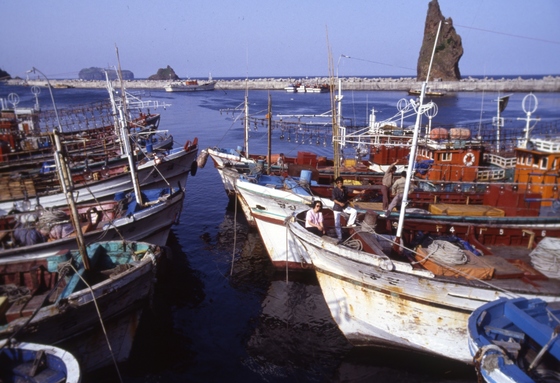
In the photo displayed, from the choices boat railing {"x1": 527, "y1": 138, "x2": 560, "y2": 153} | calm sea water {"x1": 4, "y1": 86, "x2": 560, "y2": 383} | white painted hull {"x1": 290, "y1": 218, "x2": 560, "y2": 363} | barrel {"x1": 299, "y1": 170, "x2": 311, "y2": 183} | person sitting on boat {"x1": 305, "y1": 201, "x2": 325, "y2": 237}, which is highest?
boat railing {"x1": 527, "y1": 138, "x2": 560, "y2": 153}

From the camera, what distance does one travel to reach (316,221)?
40.2ft

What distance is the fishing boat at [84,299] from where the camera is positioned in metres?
9.04

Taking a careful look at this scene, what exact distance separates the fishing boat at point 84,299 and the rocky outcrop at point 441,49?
124695mm

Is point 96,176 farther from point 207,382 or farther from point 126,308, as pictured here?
point 207,382

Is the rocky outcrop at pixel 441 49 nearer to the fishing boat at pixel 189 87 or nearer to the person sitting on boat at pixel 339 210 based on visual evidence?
the fishing boat at pixel 189 87

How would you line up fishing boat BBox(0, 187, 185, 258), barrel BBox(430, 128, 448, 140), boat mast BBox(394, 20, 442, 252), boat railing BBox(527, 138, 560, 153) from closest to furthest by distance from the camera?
boat mast BBox(394, 20, 442, 252)
fishing boat BBox(0, 187, 185, 258)
boat railing BBox(527, 138, 560, 153)
barrel BBox(430, 128, 448, 140)

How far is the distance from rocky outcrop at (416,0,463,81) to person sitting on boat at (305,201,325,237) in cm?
12151

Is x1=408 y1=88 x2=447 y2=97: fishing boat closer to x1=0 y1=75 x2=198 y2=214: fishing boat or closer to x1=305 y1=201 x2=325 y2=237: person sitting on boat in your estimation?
x1=0 y1=75 x2=198 y2=214: fishing boat

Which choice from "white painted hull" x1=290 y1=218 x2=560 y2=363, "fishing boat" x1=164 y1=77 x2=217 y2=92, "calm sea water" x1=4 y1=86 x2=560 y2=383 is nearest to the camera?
"white painted hull" x1=290 y1=218 x2=560 y2=363

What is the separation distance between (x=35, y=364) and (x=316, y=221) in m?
7.93

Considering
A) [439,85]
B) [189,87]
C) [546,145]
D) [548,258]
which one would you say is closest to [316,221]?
[548,258]

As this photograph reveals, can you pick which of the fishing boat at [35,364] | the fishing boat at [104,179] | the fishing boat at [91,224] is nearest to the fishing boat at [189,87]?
the fishing boat at [104,179]

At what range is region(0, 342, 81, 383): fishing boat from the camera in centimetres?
736

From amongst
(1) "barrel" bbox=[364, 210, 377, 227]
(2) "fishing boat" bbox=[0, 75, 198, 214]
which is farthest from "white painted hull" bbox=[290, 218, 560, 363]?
(2) "fishing boat" bbox=[0, 75, 198, 214]
